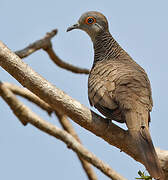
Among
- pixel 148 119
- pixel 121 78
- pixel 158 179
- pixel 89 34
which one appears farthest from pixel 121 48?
pixel 158 179

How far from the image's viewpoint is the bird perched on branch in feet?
13.9

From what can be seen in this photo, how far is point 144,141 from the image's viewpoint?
427 cm

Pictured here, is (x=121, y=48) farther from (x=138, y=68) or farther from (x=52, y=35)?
(x=52, y=35)

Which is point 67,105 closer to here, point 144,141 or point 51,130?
point 144,141

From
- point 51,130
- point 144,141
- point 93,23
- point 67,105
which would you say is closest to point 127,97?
point 144,141

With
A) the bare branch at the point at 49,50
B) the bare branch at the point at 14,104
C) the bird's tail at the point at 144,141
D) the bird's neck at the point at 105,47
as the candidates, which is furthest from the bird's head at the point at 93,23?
the bird's tail at the point at 144,141

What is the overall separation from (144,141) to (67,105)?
88cm

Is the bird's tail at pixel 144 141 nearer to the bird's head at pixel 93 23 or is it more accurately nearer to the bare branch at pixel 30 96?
the bird's head at pixel 93 23

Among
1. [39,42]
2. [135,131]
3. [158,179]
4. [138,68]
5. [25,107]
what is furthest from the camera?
[39,42]

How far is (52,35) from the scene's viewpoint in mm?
7629

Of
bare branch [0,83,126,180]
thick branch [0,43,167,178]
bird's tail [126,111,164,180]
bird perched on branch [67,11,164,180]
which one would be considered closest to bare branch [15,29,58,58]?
bare branch [0,83,126,180]

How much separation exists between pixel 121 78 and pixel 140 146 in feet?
3.06

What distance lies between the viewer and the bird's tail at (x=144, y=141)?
161 inches

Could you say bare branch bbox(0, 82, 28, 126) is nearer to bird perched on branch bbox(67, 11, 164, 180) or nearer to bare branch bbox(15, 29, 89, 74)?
bare branch bbox(15, 29, 89, 74)
